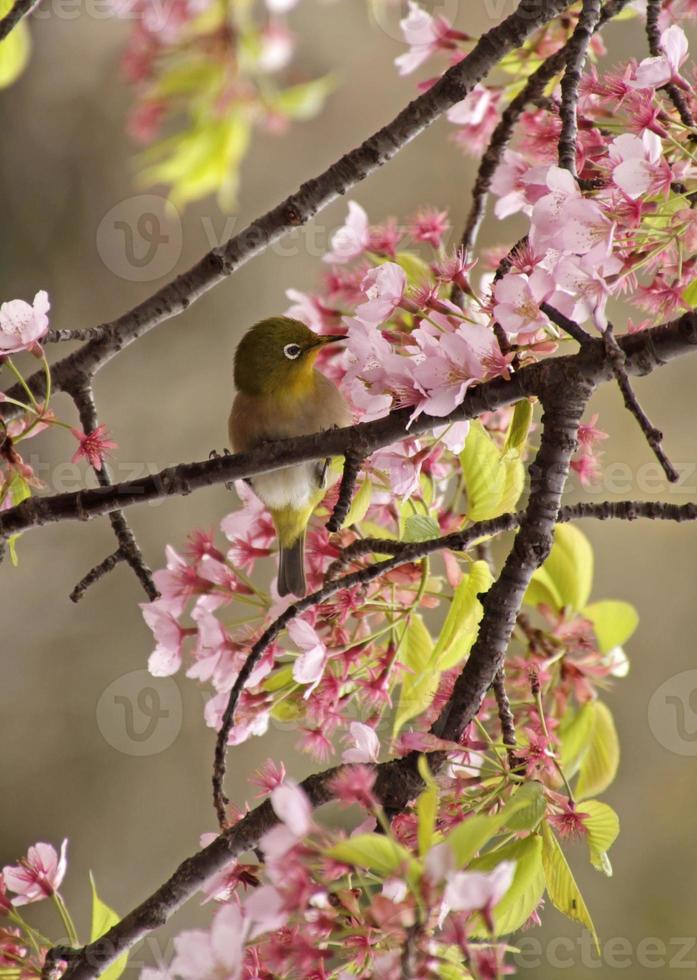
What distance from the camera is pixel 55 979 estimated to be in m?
0.61

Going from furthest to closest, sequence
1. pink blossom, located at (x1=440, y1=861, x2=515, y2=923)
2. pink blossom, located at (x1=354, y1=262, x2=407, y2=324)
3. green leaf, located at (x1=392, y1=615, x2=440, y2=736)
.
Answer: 1. green leaf, located at (x1=392, y1=615, x2=440, y2=736)
2. pink blossom, located at (x1=354, y1=262, x2=407, y2=324)
3. pink blossom, located at (x1=440, y1=861, x2=515, y2=923)

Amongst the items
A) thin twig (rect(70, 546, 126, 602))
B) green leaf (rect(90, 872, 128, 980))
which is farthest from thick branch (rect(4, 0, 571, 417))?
green leaf (rect(90, 872, 128, 980))

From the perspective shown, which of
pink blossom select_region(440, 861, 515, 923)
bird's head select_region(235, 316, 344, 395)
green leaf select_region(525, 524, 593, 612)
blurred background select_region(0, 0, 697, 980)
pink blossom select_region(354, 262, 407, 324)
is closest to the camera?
pink blossom select_region(440, 861, 515, 923)

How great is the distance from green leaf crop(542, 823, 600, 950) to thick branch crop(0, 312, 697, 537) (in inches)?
9.2

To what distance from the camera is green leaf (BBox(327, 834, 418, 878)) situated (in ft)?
1.26

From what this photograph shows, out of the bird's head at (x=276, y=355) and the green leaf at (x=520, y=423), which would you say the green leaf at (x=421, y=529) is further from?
the bird's head at (x=276, y=355)

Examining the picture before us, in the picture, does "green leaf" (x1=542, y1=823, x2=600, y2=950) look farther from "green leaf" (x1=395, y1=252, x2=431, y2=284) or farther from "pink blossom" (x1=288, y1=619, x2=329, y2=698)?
"green leaf" (x1=395, y1=252, x2=431, y2=284)

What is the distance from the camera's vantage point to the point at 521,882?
54 cm

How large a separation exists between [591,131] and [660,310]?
0.41 ft

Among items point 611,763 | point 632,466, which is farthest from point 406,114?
point 632,466

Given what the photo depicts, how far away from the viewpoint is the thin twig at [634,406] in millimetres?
443

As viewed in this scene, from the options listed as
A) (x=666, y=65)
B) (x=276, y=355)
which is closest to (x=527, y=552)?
(x=666, y=65)

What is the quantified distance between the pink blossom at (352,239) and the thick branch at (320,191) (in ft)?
0.25

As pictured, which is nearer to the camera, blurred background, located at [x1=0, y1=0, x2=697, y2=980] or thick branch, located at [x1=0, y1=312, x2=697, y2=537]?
thick branch, located at [x1=0, y1=312, x2=697, y2=537]
